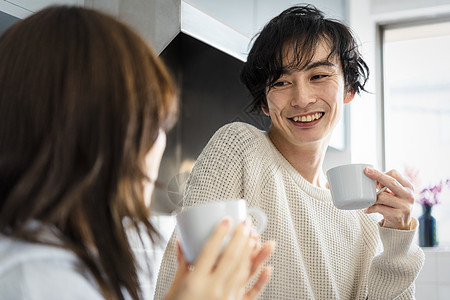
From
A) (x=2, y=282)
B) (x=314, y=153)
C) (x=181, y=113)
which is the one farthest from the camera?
(x=181, y=113)

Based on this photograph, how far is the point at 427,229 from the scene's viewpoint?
9.84 ft

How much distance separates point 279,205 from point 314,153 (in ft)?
0.67

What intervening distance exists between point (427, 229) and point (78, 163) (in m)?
2.70

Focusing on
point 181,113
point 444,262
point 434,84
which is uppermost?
point 434,84

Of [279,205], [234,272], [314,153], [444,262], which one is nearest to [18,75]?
[234,272]

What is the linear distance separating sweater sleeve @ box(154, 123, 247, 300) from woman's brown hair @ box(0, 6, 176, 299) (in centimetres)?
52

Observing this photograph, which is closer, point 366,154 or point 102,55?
point 102,55

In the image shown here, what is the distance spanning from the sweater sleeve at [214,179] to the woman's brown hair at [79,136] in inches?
20.6

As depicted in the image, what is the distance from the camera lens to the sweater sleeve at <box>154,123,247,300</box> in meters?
1.16

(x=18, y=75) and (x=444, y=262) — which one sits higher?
(x=18, y=75)

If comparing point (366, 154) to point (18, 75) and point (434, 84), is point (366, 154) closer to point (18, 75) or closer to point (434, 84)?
point (434, 84)

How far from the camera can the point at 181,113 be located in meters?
2.53

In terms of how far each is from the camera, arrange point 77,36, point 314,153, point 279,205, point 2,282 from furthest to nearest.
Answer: point 314,153 → point 279,205 → point 77,36 → point 2,282

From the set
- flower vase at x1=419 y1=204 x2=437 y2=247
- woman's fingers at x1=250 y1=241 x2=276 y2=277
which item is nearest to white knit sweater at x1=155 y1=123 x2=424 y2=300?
woman's fingers at x1=250 y1=241 x2=276 y2=277
